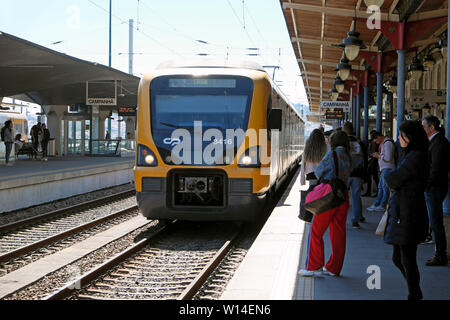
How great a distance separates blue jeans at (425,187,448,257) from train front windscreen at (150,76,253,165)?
3.62 meters

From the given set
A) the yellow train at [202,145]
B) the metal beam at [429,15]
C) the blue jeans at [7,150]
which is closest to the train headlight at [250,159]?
the yellow train at [202,145]

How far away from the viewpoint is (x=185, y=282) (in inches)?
285

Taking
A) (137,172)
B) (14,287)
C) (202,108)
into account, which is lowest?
(14,287)

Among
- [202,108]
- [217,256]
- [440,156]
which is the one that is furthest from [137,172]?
[440,156]

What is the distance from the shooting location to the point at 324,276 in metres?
6.41

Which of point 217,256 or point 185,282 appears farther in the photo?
point 217,256

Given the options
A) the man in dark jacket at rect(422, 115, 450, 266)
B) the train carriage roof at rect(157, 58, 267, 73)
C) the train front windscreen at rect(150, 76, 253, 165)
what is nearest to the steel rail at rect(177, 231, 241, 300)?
the train front windscreen at rect(150, 76, 253, 165)

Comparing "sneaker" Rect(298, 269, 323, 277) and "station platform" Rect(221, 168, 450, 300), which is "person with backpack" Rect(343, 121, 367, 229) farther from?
"sneaker" Rect(298, 269, 323, 277)

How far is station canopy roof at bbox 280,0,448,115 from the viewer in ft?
43.8

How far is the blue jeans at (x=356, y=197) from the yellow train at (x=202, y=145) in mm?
1357

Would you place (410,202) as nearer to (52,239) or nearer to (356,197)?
(356,197)

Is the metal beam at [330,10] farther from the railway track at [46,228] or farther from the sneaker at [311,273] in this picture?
the sneaker at [311,273]

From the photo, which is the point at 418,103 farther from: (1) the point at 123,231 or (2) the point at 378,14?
(1) the point at 123,231
